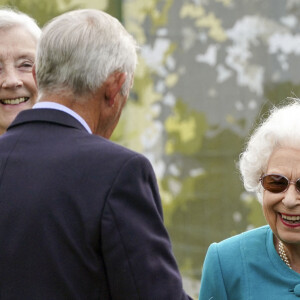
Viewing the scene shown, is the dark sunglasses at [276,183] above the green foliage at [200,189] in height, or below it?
above

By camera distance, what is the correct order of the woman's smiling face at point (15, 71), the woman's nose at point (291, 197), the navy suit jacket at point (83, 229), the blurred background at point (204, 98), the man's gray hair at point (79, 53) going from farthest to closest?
1. the blurred background at point (204, 98)
2. the woman's smiling face at point (15, 71)
3. the woman's nose at point (291, 197)
4. the man's gray hair at point (79, 53)
5. the navy suit jacket at point (83, 229)

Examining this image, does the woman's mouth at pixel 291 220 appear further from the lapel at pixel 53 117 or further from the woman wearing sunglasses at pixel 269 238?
the lapel at pixel 53 117

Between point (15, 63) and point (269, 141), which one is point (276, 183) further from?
point (15, 63)

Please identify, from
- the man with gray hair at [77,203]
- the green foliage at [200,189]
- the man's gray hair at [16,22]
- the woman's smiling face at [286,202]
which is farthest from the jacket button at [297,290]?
the green foliage at [200,189]

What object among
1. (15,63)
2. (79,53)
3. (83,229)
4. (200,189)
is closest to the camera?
(83,229)

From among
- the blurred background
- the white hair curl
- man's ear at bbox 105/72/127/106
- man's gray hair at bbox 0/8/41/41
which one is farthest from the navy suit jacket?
the blurred background

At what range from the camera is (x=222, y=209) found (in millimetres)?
6406

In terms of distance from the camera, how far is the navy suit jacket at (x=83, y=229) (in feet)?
7.58

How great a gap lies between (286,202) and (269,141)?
296mm

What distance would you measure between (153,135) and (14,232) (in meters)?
4.00

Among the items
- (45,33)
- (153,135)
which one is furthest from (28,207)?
(153,135)

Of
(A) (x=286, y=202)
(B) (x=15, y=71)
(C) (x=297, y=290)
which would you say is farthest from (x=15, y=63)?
(C) (x=297, y=290)

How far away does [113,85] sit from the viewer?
98.3 inches

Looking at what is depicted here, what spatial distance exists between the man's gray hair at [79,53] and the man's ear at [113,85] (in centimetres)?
2
